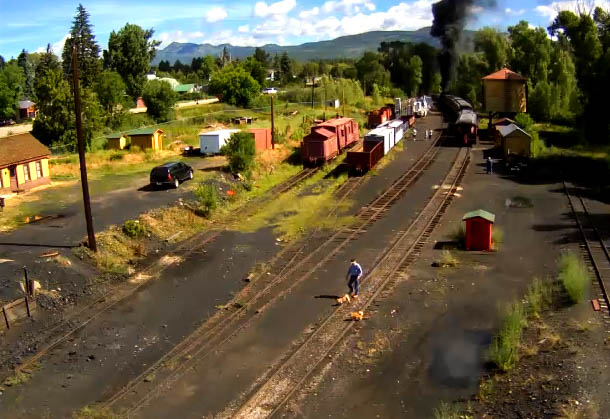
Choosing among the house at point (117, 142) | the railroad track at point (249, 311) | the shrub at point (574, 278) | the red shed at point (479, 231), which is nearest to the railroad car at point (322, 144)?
the railroad track at point (249, 311)

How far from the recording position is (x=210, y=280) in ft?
68.2

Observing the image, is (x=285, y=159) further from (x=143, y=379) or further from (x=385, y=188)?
(x=143, y=379)

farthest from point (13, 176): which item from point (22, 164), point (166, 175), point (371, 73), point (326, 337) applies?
point (371, 73)

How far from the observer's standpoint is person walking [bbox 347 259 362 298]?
18125mm

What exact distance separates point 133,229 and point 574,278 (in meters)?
16.9

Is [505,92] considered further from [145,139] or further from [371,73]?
[371,73]

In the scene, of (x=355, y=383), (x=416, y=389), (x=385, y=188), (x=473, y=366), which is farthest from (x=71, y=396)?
(x=385, y=188)

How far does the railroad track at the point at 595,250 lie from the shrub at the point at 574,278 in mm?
469

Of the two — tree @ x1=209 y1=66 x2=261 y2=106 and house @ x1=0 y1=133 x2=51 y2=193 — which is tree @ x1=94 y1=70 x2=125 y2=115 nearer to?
tree @ x1=209 y1=66 x2=261 y2=106

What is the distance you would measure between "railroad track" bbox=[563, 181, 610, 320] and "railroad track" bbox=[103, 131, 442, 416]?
8918mm

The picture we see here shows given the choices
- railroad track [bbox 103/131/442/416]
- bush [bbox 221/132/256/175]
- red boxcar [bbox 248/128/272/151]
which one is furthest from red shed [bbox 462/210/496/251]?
red boxcar [bbox 248/128/272/151]

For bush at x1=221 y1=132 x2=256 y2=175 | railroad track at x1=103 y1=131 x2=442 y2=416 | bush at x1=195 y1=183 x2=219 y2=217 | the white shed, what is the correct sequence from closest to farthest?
railroad track at x1=103 y1=131 x2=442 y2=416 → bush at x1=195 y1=183 x2=219 y2=217 → bush at x1=221 y1=132 x2=256 y2=175 → the white shed

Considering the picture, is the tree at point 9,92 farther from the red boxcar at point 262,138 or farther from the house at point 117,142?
the red boxcar at point 262,138

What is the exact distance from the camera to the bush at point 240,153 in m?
36.1
